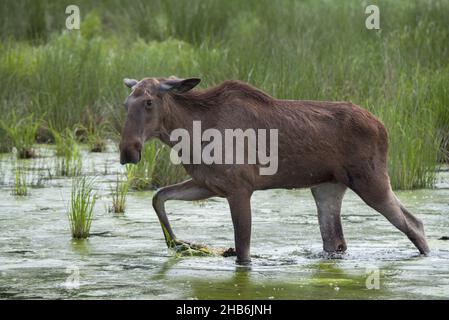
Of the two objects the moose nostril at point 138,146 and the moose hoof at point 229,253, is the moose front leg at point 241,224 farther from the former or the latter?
the moose nostril at point 138,146

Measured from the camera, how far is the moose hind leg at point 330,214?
9.26 m

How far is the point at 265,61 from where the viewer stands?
14781 millimetres

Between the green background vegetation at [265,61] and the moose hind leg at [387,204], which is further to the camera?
the green background vegetation at [265,61]

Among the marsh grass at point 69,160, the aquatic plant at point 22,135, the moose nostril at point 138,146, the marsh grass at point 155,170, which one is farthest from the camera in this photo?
the aquatic plant at point 22,135

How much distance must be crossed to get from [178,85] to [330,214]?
1.59 metres

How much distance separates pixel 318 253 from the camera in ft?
30.3

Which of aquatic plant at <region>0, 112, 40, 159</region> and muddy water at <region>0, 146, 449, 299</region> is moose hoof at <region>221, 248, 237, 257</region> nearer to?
muddy water at <region>0, 146, 449, 299</region>

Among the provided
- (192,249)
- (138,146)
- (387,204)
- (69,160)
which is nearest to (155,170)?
(69,160)

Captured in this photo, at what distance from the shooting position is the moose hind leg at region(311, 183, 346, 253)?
30.4 ft

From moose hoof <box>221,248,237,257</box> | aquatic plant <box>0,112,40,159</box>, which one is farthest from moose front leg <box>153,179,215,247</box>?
aquatic plant <box>0,112,40,159</box>

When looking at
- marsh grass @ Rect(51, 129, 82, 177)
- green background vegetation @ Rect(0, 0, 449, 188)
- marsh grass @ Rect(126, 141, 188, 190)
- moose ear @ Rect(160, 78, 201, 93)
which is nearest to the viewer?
moose ear @ Rect(160, 78, 201, 93)

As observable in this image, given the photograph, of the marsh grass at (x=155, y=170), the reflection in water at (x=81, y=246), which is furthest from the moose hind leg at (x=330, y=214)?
the marsh grass at (x=155, y=170)

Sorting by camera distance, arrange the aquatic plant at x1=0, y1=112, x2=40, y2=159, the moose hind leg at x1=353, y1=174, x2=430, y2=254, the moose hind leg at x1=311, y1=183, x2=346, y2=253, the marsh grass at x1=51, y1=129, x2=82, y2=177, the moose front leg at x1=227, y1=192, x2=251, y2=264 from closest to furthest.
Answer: the moose front leg at x1=227, y1=192, x2=251, y2=264
the moose hind leg at x1=353, y1=174, x2=430, y2=254
the moose hind leg at x1=311, y1=183, x2=346, y2=253
the marsh grass at x1=51, y1=129, x2=82, y2=177
the aquatic plant at x1=0, y1=112, x2=40, y2=159
